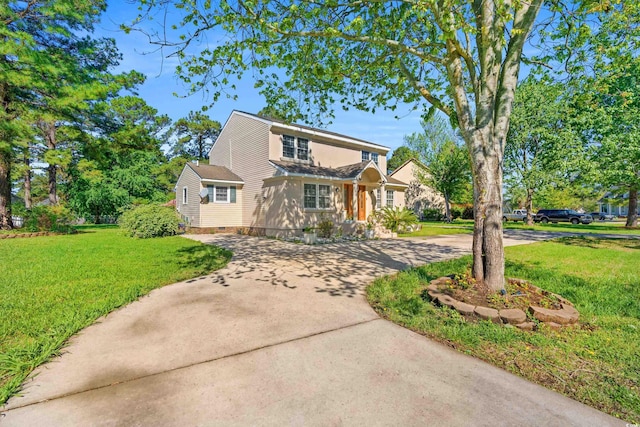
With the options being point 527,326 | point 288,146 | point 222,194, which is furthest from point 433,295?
point 222,194

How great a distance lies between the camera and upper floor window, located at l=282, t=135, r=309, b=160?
16141mm

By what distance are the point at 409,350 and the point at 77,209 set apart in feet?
105

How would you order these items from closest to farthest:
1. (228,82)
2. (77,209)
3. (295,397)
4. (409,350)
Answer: (295,397) < (409,350) < (228,82) < (77,209)

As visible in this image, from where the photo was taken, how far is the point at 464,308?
4.27 metres

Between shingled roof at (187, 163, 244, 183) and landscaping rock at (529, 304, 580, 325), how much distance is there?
617 inches

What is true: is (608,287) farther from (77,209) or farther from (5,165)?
(77,209)

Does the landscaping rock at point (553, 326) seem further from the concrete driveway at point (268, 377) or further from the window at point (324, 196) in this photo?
the window at point (324, 196)

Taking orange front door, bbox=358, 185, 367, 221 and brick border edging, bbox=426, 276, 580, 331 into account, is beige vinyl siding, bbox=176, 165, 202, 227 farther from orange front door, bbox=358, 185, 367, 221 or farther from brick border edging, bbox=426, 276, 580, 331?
brick border edging, bbox=426, 276, 580, 331

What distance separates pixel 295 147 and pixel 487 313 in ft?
45.4

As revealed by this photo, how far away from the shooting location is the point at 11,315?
163 inches

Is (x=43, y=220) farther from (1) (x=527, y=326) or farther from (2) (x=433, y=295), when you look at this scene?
(1) (x=527, y=326)

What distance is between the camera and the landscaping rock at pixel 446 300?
4.46m

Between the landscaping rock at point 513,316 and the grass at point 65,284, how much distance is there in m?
5.31

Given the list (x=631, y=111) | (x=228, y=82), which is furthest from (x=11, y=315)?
(x=631, y=111)
